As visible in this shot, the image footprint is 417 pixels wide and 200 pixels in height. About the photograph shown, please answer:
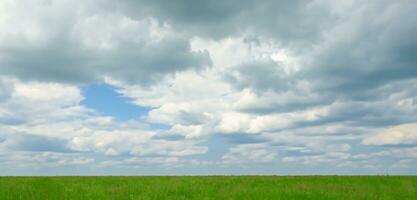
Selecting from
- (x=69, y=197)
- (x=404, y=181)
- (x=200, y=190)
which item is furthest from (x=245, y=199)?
(x=404, y=181)

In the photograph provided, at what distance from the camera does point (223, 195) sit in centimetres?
2198

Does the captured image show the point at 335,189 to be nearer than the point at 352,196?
No

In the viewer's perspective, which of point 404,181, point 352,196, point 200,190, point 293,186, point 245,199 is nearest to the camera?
point 245,199

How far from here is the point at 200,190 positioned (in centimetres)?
2389

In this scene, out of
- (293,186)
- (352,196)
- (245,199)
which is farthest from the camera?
(293,186)

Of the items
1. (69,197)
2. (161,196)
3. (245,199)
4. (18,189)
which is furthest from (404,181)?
(18,189)

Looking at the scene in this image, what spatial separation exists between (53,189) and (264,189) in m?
10.9

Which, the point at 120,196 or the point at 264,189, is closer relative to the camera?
the point at 120,196

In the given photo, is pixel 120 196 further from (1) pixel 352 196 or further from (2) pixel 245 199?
(1) pixel 352 196

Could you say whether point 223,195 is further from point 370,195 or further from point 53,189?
point 53,189

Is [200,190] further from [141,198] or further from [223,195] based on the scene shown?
[141,198]

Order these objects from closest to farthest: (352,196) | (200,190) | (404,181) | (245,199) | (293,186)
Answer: (245,199) < (352,196) < (200,190) < (293,186) < (404,181)

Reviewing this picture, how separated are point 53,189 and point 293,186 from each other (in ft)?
41.5

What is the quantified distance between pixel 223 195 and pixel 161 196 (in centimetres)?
281
